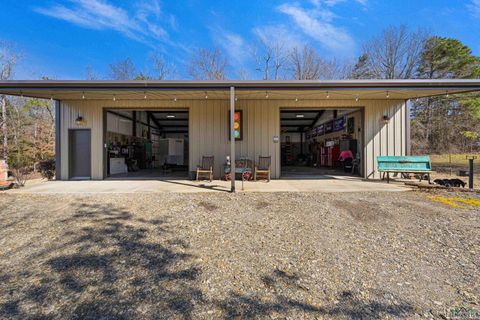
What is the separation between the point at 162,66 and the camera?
21.1 m

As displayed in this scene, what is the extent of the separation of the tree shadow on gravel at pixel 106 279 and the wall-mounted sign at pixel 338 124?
35.8 feet

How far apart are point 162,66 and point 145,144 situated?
10.6 m

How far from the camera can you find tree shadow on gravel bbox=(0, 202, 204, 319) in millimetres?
1809

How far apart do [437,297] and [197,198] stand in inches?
172

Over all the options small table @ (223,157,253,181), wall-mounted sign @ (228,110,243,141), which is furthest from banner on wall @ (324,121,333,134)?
small table @ (223,157,253,181)

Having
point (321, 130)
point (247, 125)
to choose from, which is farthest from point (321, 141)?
point (247, 125)

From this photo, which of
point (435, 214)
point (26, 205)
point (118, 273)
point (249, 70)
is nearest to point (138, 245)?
point (118, 273)

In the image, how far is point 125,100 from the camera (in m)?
8.34

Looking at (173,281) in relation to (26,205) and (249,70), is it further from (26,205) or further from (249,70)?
(249,70)

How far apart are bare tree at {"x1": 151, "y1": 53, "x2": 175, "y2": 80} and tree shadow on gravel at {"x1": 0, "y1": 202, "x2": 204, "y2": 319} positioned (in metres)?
20.3

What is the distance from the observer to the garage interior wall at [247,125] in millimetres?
8414

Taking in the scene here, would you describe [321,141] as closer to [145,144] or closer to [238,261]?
[145,144]

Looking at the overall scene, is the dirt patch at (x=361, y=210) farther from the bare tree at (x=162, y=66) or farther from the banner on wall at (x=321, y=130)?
the bare tree at (x=162, y=66)

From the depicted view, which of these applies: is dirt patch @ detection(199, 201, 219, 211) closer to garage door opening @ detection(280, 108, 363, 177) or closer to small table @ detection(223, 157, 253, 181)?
small table @ detection(223, 157, 253, 181)
